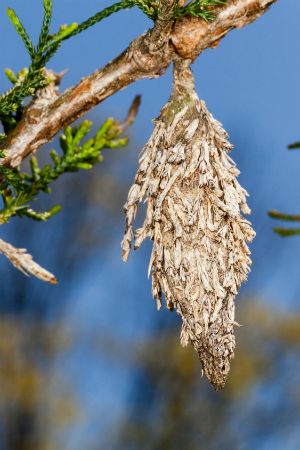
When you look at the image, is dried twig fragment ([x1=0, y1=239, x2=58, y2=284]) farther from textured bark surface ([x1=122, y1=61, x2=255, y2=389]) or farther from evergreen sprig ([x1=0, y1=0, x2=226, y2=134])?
evergreen sprig ([x1=0, y1=0, x2=226, y2=134])

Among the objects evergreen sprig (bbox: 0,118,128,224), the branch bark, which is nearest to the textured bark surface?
the branch bark

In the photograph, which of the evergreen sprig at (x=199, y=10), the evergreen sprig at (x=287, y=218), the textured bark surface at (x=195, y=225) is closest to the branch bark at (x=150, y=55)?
the evergreen sprig at (x=199, y=10)

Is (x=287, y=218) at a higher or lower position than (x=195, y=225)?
lower

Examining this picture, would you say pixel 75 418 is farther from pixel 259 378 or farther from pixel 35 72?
pixel 35 72

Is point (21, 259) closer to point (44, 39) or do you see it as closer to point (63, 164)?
point (63, 164)

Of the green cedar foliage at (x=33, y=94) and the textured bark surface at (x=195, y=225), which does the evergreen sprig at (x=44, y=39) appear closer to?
the green cedar foliage at (x=33, y=94)

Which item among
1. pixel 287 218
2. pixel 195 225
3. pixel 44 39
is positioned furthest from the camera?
pixel 44 39

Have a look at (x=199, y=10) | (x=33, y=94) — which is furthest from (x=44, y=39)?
(x=199, y=10)
